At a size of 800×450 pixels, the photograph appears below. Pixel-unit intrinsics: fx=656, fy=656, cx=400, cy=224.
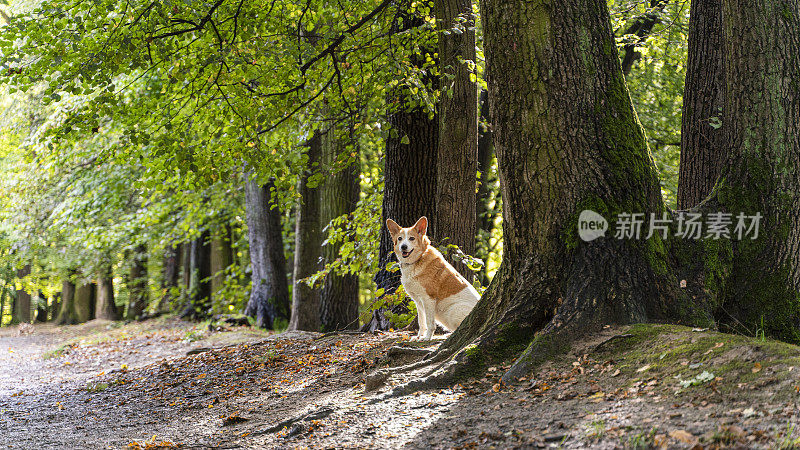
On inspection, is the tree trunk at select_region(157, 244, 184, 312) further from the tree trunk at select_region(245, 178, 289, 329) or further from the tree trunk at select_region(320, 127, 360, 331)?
the tree trunk at select_region(320, 127, 360, 331)

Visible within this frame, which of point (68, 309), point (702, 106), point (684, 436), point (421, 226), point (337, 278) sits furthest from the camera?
point (68, 309)

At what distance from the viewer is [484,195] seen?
47.6ft

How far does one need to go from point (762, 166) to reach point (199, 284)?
17.5 m

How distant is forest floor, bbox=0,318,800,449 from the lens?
3535 mm

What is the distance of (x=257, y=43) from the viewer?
27.3 ft

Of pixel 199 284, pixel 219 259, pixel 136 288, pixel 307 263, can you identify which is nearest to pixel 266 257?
pixel 307 263

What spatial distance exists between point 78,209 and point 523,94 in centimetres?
1572

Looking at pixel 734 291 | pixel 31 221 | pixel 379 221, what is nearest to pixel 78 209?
pixel 31 221

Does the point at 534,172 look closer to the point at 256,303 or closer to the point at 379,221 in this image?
the point at 379,221

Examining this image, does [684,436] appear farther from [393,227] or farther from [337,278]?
[337,278]

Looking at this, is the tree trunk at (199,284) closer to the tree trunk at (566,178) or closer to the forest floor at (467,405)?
the forest floor at (467,405)

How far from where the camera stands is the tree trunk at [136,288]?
77.0 ft

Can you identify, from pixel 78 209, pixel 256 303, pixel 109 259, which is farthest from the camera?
pixel 109 259

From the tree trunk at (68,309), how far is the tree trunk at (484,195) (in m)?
17.8
